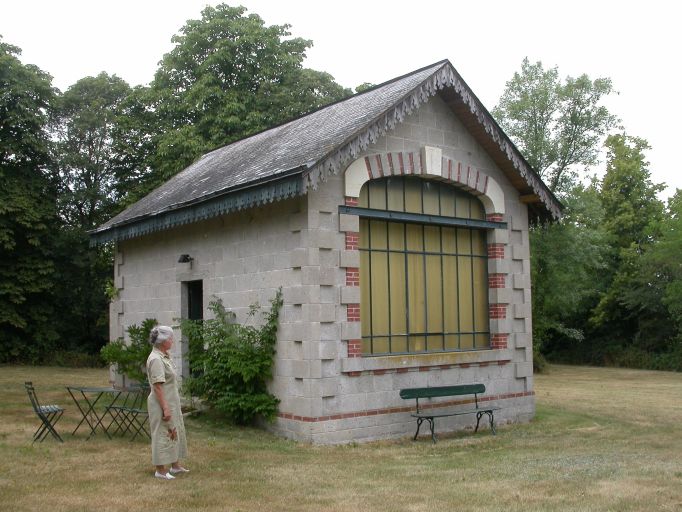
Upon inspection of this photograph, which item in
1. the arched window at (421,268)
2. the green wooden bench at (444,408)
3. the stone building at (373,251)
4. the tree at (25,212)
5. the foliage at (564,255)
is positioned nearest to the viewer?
the stone building at (373,251)

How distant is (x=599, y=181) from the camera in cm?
3866

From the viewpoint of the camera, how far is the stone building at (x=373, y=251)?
35.1 feet

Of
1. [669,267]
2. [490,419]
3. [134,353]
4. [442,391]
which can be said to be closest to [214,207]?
[134,353]

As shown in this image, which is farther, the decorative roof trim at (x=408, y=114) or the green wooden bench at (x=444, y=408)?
the green wooden bench at (x=444, y=408)

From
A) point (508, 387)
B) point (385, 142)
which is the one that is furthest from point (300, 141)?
point (508, 387)

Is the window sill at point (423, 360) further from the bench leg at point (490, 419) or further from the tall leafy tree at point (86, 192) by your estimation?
the tall leafy tree at point (86, 192)

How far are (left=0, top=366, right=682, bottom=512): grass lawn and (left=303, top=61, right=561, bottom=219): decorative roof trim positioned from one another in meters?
3.68

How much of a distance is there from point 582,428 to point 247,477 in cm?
659

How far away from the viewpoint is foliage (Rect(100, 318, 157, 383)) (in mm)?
14365

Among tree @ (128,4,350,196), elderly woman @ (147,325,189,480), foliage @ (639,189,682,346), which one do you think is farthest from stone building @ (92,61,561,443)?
foliage @ (639,189,682,346)

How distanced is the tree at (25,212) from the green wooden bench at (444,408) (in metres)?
17.9

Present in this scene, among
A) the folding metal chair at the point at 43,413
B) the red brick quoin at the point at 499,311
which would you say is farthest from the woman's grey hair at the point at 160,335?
the red brick quoin at the point at 499,311

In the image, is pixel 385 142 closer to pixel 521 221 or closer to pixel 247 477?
pixel 521 221

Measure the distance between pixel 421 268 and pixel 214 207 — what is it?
342cm
